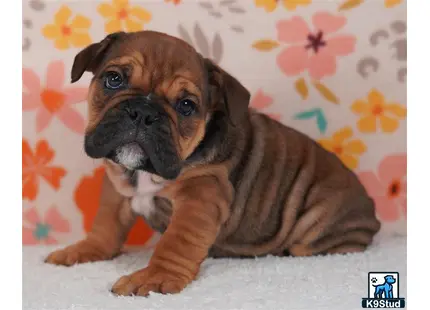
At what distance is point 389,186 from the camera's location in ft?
12.1

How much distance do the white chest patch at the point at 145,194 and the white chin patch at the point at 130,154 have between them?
1.10 ft

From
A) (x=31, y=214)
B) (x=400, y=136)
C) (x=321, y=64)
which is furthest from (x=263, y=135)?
(x=31, y=214)

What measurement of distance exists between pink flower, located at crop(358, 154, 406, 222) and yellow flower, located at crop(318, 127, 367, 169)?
0.12 m

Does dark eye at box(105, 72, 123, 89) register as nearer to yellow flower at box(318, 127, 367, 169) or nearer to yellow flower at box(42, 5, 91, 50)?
yellow flower at box(42, 5, 91, 50)

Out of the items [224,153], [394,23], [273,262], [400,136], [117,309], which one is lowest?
[117,309]

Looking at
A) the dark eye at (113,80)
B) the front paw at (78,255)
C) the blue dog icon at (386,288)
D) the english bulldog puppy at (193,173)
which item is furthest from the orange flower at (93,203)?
the blue dog icon at (386,288)

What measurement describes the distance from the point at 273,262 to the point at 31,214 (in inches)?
61.6

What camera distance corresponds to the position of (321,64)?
366cm

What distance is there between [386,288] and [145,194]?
3.82 ft

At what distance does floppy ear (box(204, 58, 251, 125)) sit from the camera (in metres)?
2.68

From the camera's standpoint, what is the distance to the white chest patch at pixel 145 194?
2.74m

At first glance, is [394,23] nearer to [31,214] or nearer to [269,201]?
[269,201]

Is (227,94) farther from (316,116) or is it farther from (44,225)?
Answer: (44,225)

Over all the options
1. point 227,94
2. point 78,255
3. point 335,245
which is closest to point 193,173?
point 227,94
